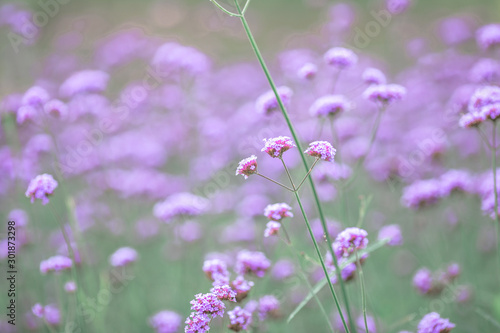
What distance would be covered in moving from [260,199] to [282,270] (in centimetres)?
62

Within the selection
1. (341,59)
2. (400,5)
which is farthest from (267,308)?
(400,5)

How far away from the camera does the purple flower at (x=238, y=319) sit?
179cm

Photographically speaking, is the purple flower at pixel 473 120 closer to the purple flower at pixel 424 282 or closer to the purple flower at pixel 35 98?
the purple flower at pixel 424 282

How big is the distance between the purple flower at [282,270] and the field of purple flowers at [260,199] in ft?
0.06

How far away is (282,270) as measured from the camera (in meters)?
3.20

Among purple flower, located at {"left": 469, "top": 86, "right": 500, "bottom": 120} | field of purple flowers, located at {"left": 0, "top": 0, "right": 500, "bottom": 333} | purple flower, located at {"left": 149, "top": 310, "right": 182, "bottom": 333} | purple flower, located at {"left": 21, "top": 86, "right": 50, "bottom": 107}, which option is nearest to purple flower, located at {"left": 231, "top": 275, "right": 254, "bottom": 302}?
field of purple flowers, located at {"left": 0, "top": 0, "right": 500, "bottom": 333}

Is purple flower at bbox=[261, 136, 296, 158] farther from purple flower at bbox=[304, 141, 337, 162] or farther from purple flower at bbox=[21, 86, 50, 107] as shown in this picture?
purple flower at bbox=[21, 86, 50, 107]

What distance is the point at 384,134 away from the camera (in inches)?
177

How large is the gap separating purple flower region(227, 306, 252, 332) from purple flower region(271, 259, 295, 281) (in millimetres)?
1252

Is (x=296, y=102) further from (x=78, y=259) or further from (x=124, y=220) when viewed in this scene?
(x=78, y=259)

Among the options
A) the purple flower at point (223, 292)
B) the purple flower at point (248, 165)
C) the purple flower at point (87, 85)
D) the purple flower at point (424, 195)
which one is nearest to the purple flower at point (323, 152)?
the purple flower at point (248, 165)

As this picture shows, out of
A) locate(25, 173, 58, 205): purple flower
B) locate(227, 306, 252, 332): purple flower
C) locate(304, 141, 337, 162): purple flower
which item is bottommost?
locate(227, 306, 252, 332): purple flower

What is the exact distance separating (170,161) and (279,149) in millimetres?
5073

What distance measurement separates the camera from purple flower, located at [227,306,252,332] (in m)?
1.79
